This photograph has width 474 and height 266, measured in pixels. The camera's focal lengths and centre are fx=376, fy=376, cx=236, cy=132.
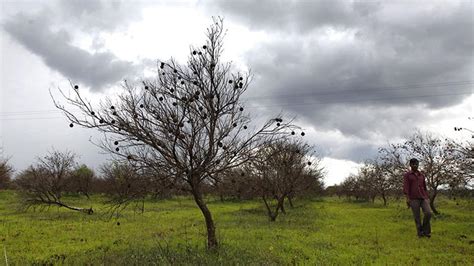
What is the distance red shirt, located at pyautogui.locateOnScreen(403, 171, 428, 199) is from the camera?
1136 cm

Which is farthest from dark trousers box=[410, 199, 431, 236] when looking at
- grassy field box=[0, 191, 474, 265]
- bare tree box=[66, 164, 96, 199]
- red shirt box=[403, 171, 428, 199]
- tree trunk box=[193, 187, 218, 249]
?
bare tree box=[66, 164, 96, 199]

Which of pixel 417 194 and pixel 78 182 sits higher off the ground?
pixel 78 182

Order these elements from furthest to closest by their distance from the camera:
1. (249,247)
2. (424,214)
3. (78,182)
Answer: (78,182)
(424,214)
(249,247)

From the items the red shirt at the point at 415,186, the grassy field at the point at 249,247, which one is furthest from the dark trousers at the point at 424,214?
the grassy field at the point at 249,247

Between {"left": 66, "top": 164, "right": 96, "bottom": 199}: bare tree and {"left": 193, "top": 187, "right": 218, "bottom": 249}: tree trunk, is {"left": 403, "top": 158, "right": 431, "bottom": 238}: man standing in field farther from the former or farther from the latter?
{"left": 66, "top": 164, "right": 96, "bottom": 199}: bare tree

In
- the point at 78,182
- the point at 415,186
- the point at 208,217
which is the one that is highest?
the point at 78,182

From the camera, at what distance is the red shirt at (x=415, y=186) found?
11.4 metres

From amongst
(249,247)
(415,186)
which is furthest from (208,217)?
(415,186)

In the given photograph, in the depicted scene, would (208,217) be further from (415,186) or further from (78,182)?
(78,182)

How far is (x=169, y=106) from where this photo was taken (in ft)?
28.8

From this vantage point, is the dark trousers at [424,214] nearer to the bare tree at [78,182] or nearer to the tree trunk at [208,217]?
the tree trunk at [208,217]

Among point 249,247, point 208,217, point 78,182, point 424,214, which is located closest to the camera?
point 208,217

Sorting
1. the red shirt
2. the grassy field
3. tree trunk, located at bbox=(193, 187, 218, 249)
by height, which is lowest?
the grassy field

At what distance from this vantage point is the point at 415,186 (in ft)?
37.4
